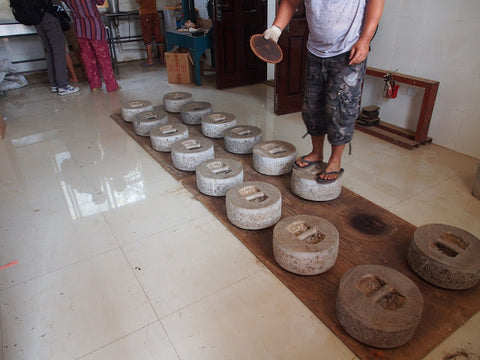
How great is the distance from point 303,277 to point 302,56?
2.68 metres

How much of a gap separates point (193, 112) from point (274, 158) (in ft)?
4.10

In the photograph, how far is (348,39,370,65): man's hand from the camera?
1.81 meters

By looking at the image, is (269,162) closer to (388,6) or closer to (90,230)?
(90,230)

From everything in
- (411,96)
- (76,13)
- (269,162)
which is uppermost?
(76,13)

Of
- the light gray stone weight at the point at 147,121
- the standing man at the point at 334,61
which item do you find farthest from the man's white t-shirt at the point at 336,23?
the light gray stone weight at the point at 147,121

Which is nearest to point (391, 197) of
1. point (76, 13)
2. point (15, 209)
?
point (15, 209)

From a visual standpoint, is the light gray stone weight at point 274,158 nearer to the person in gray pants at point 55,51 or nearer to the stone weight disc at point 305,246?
the stone weight disc at point 305,246

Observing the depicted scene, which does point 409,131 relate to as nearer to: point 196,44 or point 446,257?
point 446,257

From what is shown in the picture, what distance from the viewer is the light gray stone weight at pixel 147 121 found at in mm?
3197

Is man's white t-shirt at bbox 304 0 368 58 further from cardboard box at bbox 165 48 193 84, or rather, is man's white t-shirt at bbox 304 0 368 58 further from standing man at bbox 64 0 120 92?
standing man at bbox 64 0 120 92

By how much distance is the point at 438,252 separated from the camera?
158 centimetres

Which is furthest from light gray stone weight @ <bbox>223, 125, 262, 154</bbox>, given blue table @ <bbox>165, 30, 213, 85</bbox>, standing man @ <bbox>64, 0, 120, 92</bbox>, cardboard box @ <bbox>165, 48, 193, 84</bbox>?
standing man @ <bbox>64, 0, 120, 92</bbox>

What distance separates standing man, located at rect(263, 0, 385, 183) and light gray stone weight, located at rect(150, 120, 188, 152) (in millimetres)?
1112

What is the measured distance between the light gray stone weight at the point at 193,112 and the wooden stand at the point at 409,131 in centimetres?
154
